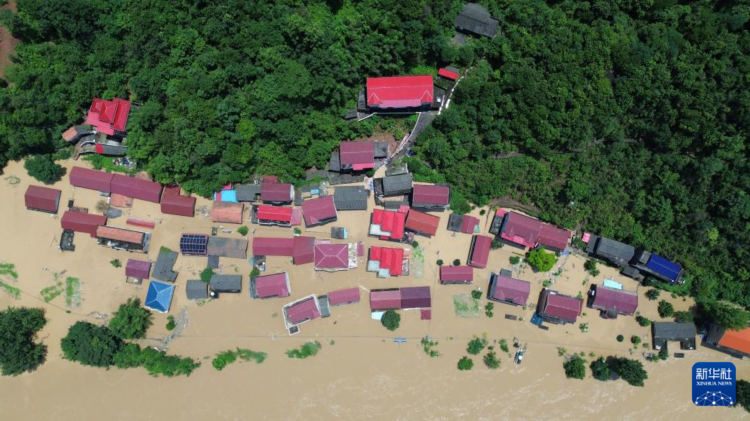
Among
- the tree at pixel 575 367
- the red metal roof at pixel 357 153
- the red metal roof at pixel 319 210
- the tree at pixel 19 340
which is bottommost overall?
the tree at pixel 19 340

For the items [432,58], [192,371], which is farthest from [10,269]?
[432,58]

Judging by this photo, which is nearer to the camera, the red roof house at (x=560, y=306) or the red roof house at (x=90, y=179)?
the red roof house at (x=560, y=306)

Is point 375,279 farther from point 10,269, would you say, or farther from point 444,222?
point 10,269

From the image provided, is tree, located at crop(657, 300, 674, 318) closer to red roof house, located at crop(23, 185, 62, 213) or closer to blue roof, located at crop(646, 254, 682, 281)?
blue roof, located at crop(646, 254, 682, 281)

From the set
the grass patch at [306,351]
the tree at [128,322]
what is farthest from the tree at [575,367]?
the tree at [128,322]

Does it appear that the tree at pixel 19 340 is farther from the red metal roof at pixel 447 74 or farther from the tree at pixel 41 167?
the red metal roof at pixel 447 74

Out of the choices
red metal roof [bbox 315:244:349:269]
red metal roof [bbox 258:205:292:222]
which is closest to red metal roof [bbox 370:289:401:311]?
red metal roof [bbox 315:244:349:269]
